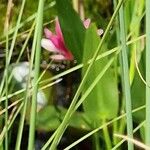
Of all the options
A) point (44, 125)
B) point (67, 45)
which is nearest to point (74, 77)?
point (44, 125)

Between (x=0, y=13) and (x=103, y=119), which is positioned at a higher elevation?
(x=0, y=13)

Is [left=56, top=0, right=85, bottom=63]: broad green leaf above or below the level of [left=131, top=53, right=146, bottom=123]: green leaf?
above

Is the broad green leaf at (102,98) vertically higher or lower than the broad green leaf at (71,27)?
lower

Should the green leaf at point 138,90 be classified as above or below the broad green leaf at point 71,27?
below

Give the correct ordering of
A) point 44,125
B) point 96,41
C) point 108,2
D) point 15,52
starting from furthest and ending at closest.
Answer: point 108,2, point 15,52, point 44,125, point 96,41

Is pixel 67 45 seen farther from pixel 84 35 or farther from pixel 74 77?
pixel 74 77

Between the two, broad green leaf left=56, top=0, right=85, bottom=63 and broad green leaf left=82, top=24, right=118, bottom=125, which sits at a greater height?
broad green leaf left=56, top=0, right=85, bottom=63

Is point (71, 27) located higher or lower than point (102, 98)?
higher

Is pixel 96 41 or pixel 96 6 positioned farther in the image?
pixel 96 6
